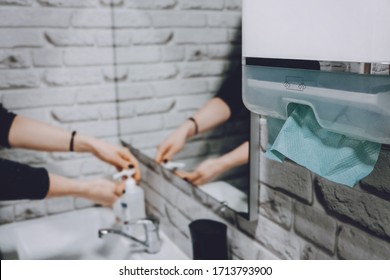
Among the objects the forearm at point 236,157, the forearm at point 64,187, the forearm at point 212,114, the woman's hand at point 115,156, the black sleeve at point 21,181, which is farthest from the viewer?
the woman's hand at point 115,156

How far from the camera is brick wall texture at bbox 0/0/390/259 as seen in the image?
952 mm

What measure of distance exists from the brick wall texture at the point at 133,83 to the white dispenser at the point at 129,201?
0.08 meters

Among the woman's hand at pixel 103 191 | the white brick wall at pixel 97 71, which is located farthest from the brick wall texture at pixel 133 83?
the woman's hand at pixel 103 191

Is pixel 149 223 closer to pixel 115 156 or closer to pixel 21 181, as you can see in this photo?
pixel 115 156

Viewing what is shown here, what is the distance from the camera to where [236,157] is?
0.94 metres

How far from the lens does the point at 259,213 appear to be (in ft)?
2.88

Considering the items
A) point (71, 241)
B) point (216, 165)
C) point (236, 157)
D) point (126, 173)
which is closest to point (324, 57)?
point (236, 157)

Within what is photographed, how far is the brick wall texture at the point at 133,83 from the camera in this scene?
3.12ft

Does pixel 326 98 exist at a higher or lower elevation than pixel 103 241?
higher

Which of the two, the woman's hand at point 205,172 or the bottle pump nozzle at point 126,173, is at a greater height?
the woman's hand at point 205,172

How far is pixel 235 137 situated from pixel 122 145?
0.82 metres

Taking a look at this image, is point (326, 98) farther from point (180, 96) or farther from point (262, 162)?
point (180, 96)

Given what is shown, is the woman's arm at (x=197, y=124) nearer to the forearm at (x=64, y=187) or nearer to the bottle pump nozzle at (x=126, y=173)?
the bottle pump nozzle at (x=126, y=173)
